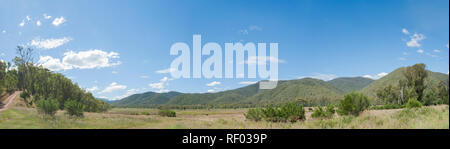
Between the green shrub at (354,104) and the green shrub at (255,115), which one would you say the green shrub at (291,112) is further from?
the green shrub at (354,104)

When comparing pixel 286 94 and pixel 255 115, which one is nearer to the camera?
pixel 255 115

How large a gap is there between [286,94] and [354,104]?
3810 inches

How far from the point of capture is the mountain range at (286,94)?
9531cm

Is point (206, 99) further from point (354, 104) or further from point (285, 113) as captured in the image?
point (285, 113)

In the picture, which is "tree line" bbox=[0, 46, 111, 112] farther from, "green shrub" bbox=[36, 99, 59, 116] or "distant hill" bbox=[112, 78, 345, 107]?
"distant hill" bbox=[112, 78, 345, 107]

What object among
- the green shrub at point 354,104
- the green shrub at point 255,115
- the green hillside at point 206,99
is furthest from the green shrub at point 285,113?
the green hillside at point 206,99

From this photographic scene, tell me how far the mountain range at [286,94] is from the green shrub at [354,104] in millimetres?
67646

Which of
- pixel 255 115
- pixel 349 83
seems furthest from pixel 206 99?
pixel 349 83

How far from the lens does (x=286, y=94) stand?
10694 cm

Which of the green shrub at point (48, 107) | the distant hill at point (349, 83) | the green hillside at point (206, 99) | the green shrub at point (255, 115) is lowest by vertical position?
the green hillside at point (206, 99)
